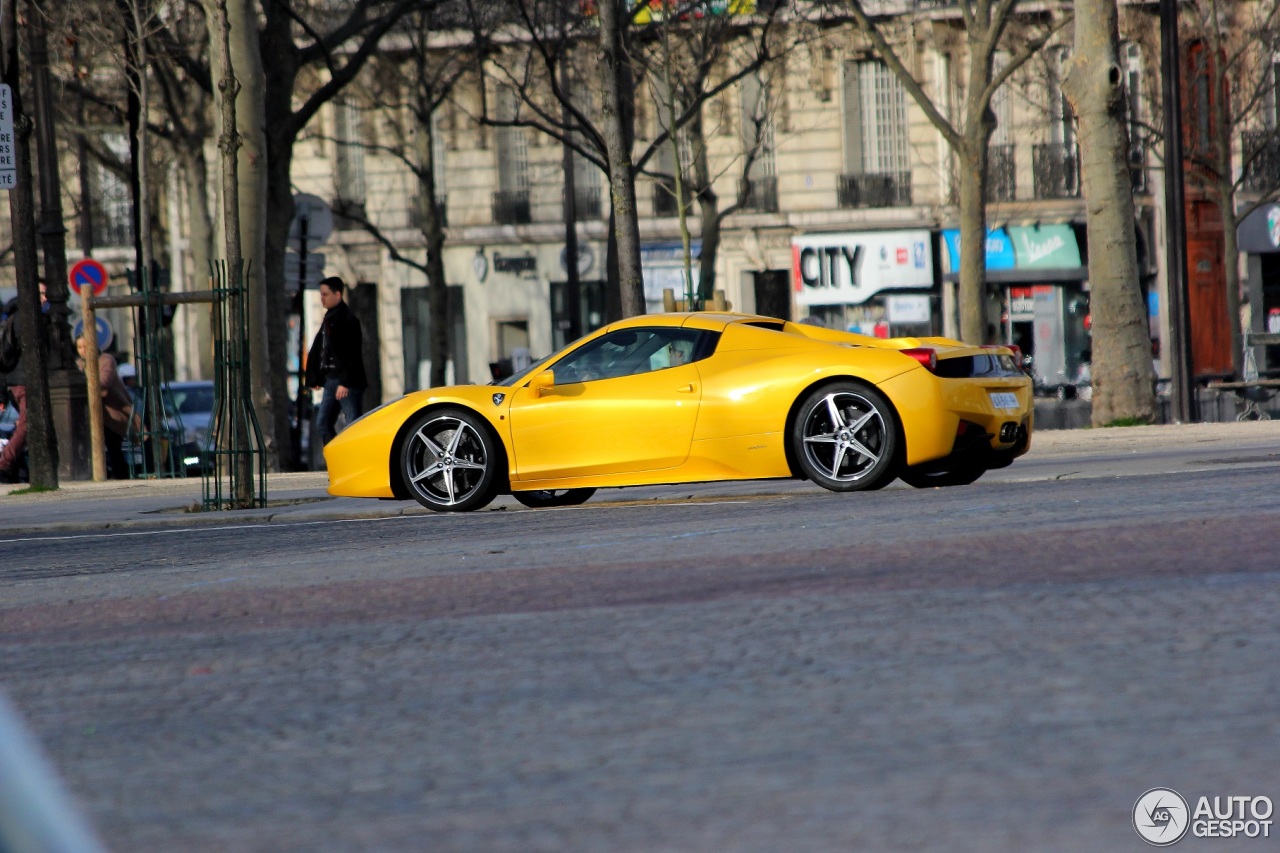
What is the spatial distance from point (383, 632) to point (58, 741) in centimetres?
165

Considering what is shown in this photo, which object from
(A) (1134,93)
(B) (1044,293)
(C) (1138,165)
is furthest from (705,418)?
(B) (1044,293)

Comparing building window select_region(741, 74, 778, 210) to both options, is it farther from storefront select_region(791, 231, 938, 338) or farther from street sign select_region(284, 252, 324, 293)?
street sign select_region(284, 252, 324, 293)

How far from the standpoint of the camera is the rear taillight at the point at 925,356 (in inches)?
429

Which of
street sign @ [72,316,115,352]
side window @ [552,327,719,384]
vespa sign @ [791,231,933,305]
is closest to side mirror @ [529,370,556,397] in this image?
side window @ [552,327,719,384]

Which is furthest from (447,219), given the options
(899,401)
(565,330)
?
(899,401)

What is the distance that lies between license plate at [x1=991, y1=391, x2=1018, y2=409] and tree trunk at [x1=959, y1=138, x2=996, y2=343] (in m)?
12.0

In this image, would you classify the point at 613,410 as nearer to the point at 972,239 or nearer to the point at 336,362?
the point at 336,362

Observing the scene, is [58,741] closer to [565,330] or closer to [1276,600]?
[1276,600]

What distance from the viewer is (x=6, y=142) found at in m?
15.4

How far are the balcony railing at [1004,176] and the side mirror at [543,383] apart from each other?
29.4m

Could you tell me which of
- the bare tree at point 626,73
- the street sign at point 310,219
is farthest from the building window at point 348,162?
the street sign at point 310,219

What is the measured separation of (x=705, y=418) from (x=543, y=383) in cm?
112

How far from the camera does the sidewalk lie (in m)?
12.7

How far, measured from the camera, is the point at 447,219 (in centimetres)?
4431
